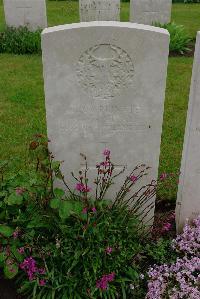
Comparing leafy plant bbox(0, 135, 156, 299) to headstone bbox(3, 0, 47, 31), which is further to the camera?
headstone bbox(3, 0, 47, 31)

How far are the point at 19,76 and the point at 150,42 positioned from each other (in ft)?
17.2

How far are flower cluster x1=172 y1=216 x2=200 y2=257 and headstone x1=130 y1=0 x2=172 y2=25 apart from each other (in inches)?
274

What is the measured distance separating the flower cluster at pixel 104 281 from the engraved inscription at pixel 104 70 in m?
1.30

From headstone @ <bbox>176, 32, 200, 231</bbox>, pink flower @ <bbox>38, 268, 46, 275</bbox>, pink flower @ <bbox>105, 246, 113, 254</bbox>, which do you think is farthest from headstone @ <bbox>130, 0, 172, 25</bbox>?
pink flower @ <bbox>38, 268, 46, 275</bbox>

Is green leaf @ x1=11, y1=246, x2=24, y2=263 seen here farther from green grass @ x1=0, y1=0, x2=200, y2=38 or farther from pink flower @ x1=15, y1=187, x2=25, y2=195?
green grass @ x1=0, y1=0, x2=200, y2=38

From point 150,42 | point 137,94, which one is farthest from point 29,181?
point 150,42

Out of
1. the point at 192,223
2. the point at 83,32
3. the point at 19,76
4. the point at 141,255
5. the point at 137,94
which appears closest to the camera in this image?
the point at 83,32

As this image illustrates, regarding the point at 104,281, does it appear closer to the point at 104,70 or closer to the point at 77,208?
the point at 77,208

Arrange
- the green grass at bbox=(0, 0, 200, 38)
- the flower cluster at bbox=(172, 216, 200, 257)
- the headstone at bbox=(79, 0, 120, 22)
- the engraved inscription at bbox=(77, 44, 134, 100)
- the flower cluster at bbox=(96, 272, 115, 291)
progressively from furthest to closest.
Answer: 1. the green grass at bbox=(0, 0, 200, 38)
2. the headstone at bbox=(79, 0, 120, 22)
3. the flower cluster at bbox=(172, 216, 200, 257)
4. the engraved inscription at bbox=(77, 44, 134, 100)
5. the flower cluster at bbox=(96, 272, 115, 291)

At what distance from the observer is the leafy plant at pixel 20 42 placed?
29.3ft

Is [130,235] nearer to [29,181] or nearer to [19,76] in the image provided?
[29,181]

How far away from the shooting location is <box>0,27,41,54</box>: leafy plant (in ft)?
29.3

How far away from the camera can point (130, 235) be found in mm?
3213

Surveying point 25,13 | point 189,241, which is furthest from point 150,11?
point 189,241
